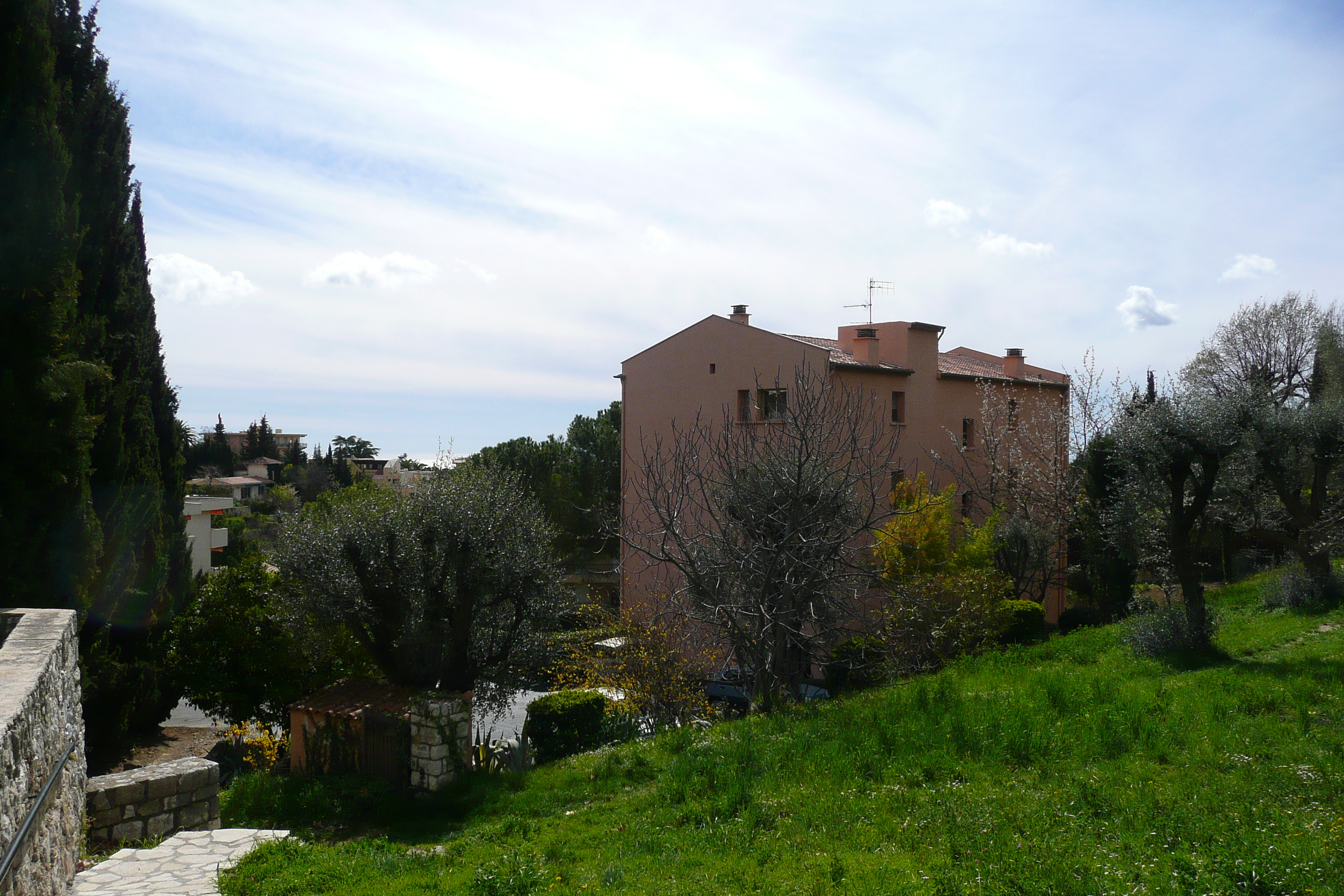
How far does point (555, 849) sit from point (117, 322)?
522 inches

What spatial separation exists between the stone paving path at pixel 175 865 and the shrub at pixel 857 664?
10831mm

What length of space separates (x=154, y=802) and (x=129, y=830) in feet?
0.93

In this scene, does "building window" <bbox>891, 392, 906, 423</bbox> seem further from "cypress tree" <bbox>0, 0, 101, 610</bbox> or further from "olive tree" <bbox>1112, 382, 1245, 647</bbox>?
"cypress tree" <bbox>0, 0, 101, 610</bbox>

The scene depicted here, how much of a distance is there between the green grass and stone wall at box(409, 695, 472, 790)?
1.56 feet

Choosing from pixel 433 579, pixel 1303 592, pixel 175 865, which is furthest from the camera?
pixel 1303 592

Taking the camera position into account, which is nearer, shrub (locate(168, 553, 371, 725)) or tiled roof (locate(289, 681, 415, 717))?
tiled roof (locate(289, 681, 415, 717))

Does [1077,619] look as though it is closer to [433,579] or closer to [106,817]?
[433,579]

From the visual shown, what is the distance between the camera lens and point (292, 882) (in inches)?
248

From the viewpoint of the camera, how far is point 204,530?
96.2 ft

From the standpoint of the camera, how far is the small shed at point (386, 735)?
35.4 ft

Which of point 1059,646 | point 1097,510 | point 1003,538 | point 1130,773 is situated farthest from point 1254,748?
point 1097,510

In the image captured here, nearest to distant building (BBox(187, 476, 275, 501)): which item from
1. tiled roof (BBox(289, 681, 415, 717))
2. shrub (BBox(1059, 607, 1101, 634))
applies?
tiled roof (BBox(289, 681, 415, 717))

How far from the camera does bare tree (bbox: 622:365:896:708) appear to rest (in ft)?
40.8

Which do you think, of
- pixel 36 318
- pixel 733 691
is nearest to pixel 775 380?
pixel 733 691
